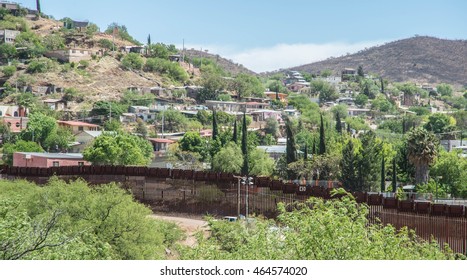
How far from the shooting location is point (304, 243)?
922 inches

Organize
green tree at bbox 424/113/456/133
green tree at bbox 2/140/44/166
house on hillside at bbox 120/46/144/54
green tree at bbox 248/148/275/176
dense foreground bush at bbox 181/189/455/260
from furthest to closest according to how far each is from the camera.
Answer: house on hillside at bbox 120/46/144/54
green tree at bbox 424/113/456/133
green tree at bbox 2/140/44/166
green tree at bbox 248/148/275/176
dense foreground bush at bbox 181/189/455/260

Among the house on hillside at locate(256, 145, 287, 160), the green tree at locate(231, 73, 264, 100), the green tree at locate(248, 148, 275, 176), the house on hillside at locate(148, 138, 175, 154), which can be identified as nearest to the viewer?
the green tree at locate(248, 148, 275, 176)

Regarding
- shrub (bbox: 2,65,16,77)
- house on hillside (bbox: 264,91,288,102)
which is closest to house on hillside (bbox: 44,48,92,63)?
shrub (bbox: 2,65,16,77)

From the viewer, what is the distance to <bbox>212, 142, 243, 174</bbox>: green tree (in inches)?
3150

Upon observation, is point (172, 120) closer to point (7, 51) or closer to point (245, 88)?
point (7, 51)

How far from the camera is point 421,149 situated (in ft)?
205

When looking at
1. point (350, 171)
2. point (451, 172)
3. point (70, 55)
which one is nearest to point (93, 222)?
point (350, 171)

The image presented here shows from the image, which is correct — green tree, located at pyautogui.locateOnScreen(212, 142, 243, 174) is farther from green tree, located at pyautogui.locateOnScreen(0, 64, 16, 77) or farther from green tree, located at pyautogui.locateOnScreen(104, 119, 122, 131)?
green tree, located at pyautogui.locateOnScreen(0, 64, 16, 77)

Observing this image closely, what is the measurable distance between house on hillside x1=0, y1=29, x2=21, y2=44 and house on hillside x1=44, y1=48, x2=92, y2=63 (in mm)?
10554

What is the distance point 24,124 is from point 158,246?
73549 millimetres

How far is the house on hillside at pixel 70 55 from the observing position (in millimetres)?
137125

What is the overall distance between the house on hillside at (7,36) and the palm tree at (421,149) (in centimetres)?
9373

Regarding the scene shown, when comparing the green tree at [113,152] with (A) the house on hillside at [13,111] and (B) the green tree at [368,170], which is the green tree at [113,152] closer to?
(B) the green tree at [368,170]

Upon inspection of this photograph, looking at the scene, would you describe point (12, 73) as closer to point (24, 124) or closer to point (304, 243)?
point (24, 124)
